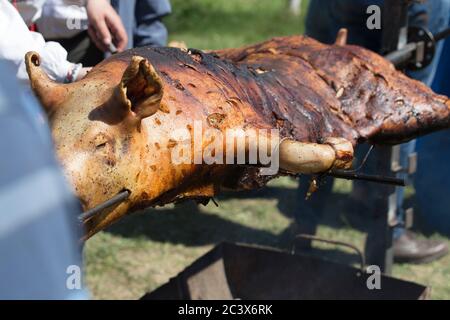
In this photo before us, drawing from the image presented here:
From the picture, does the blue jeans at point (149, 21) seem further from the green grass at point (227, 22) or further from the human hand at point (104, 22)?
the green grass at point (227, 22)

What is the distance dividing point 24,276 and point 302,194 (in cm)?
358

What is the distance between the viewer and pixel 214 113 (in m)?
2.23

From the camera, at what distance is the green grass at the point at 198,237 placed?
13.5ft

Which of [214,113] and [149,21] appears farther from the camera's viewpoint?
[149,21]

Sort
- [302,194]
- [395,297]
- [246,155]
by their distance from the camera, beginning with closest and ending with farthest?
[246,155] → [395,297] → [302,194]

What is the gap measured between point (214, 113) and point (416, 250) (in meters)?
2.61

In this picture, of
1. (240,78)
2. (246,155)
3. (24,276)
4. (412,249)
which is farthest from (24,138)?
(412,249)

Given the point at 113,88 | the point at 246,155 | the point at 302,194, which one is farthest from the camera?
the point at 302,194

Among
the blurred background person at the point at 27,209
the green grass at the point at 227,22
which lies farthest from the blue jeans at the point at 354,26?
the green grass at the point at 227,22

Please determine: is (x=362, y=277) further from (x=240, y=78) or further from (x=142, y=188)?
→ (x=142, y=188)

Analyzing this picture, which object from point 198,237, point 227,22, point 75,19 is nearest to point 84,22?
point 75,19

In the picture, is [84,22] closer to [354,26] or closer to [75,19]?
[75,19]
